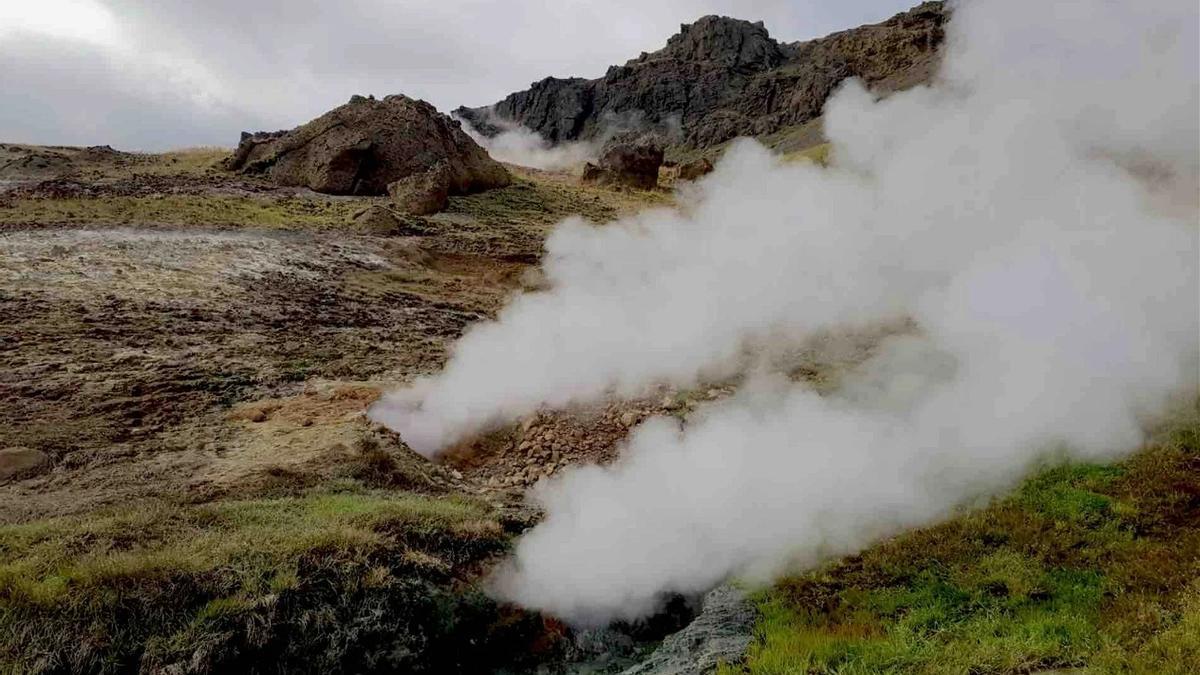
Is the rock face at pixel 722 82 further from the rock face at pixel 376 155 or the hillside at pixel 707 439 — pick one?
the hillside at pixel 707 439

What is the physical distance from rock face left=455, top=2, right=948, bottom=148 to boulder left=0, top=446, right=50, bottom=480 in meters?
72.9

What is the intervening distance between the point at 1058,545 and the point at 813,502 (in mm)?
1849

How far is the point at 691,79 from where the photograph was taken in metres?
94.9

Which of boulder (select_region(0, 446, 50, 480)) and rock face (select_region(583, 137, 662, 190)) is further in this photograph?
rock face (select_region(583, 137, 662, 190))

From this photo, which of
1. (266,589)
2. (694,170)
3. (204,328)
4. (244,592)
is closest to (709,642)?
(266,589)

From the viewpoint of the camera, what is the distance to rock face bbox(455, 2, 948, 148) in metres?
78.1

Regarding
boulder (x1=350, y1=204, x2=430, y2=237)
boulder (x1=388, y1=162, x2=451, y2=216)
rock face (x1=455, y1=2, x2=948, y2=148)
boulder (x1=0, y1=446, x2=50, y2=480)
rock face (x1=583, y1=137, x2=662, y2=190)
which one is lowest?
boulder (x1=0, y1=446, x2=50, y2=480)

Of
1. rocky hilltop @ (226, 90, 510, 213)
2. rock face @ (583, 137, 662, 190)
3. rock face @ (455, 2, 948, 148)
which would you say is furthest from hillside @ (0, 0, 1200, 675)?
rock face @ (455, 2, 948, 148)

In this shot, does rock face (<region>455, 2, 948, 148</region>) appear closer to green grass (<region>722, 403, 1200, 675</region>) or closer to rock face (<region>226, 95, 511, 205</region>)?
rock face (<region>226, 95, 511, 205</region>)

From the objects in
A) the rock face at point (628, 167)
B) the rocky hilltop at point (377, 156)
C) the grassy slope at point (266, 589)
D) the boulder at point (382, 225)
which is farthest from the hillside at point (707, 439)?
the rock face at point (628, 167)

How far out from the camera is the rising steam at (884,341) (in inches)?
250

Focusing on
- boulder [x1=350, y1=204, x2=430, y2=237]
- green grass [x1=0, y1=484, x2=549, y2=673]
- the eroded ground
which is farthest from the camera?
boulder [x1=350, y1=204, x2=430, y2=237]

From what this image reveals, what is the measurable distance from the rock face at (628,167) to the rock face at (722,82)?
37965mm

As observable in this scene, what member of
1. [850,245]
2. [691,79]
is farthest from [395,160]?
[691,79]
